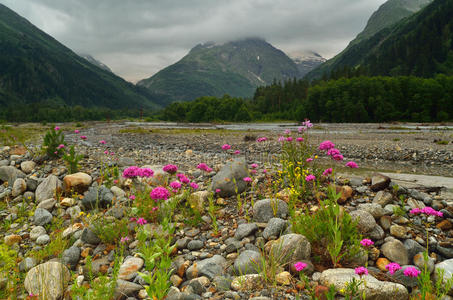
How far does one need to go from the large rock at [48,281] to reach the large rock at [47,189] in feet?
12.2

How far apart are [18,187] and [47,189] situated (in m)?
1.19

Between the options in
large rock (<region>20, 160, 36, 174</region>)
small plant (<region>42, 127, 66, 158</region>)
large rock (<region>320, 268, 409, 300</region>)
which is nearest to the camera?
large rock (<region>320, 268, 409, 300</region>)

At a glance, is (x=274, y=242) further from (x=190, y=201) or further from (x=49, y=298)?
(x=49, y=298)

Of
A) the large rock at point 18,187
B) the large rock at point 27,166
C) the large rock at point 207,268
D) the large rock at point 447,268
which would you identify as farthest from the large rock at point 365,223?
the large rock at point 27,166

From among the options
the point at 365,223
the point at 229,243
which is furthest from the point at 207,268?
the point at 365,223

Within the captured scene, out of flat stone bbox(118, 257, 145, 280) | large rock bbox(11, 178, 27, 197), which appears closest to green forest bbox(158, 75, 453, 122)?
large rock bbox(11, 178, 27, 197)

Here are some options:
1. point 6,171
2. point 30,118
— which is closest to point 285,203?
point 6,171

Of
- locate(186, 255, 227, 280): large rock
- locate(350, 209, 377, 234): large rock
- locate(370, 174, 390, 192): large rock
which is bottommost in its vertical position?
locate(186, 255, 227, 280): large rock

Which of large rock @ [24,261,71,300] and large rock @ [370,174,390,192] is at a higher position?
large rock @ [370,174,390,192]

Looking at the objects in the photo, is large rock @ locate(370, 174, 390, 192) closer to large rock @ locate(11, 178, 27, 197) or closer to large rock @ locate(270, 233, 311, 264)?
large rock @ locate(270, 233, 311, 264)

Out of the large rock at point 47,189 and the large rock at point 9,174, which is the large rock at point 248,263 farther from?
the large rock at point 9,174

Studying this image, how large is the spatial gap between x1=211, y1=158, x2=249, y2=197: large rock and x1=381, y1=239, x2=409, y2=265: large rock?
346 cm

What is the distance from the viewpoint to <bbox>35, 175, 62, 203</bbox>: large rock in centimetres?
709

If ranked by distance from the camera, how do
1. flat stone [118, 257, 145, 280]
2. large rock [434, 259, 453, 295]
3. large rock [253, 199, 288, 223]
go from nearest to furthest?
1. large rock [434, 259, 453, 295]
2. flat stone [118, 257, 145, 280]
3. large rock [253, 199, 288, 223]
